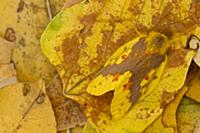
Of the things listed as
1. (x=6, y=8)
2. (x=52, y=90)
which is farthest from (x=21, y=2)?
(x=52, y=90)

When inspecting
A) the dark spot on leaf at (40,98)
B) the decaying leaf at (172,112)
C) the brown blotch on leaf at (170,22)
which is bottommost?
the decaying leaf at (172,112)

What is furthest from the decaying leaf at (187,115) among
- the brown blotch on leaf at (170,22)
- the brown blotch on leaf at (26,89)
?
the brown blotch on leaf at (26,89)

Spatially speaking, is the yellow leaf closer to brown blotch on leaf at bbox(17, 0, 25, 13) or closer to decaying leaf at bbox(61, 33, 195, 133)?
decaying leaf at bbox(61, 33, 195, 133)

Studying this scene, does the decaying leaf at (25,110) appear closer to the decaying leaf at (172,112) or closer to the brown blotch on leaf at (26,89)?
the brown blotch on leaf at (26,89)

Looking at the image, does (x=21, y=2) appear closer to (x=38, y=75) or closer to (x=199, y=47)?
(x=38, y=75)

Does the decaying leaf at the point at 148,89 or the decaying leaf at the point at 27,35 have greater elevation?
the decaying leaf at the point at 27,35
